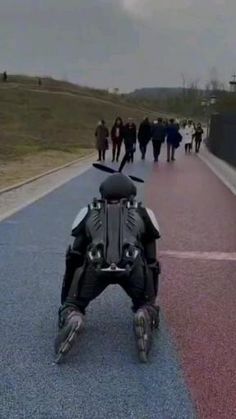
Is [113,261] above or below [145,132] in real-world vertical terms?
above

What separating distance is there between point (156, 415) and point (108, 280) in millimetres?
1373

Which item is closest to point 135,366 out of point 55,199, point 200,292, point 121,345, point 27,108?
point 121,345

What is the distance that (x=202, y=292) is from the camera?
7070 mm

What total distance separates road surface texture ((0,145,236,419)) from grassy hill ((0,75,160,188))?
1243cm

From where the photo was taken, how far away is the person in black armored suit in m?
5.20

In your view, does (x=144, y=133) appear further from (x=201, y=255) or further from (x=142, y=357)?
(x=142, y=357)

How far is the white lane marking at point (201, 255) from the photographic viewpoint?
8984 millimetres

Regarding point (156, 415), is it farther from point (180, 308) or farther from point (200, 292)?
point (200, 292)

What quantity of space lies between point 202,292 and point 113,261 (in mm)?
2052

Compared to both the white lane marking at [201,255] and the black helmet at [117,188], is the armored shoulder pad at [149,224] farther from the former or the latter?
the white lane marking at [201,255]

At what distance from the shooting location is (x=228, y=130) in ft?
95.1

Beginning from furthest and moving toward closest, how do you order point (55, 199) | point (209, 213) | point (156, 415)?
point (55, 199) → point (209, 213) → point (156, 415)

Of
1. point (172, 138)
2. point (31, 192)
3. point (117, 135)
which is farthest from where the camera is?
point (172, 138)

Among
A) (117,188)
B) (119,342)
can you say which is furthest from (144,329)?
(117,188)
